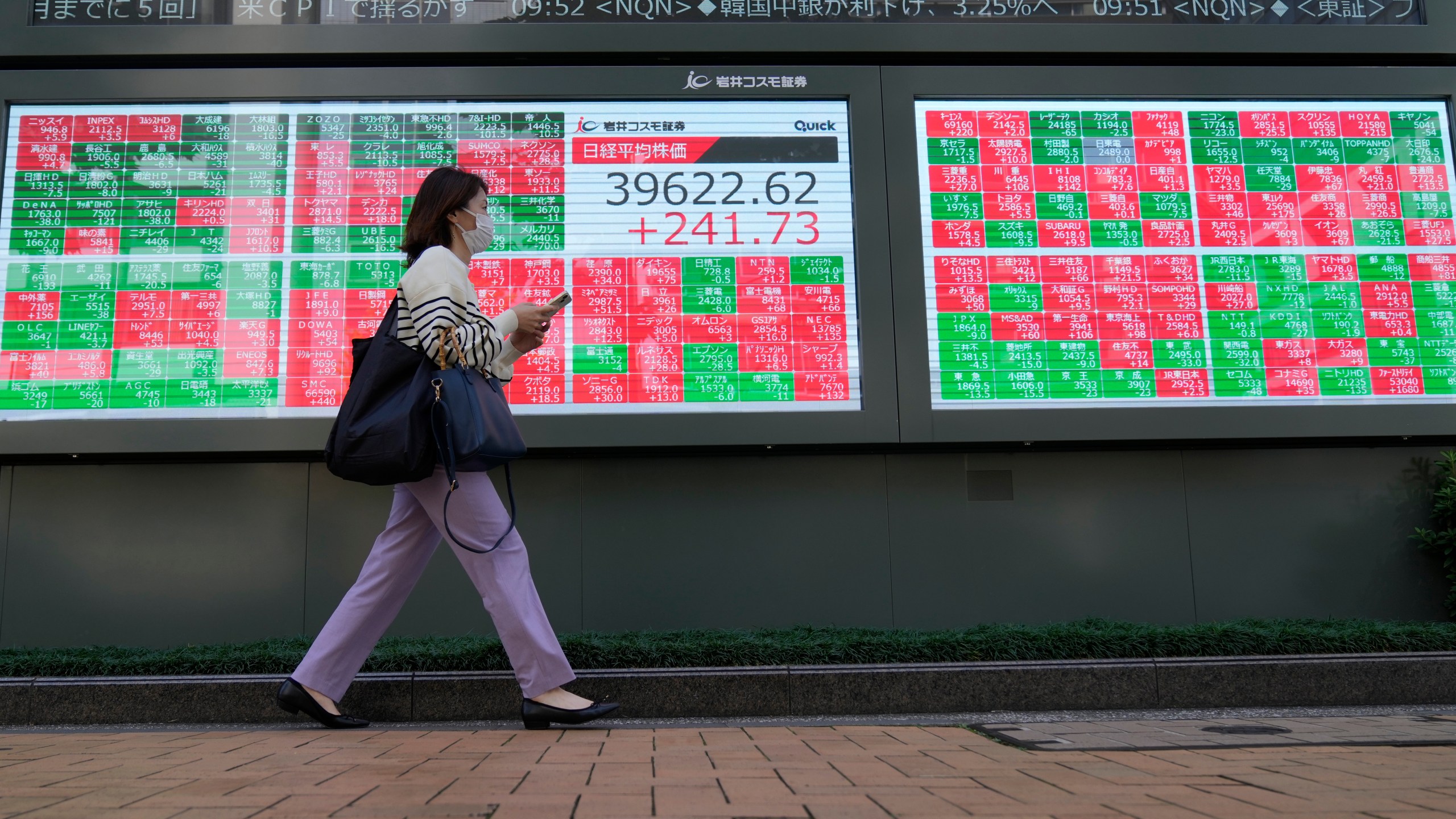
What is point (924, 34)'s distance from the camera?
4.61 metres

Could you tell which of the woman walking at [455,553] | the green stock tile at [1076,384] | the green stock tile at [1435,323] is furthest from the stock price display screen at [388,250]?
the green stock tile at [1435,323]

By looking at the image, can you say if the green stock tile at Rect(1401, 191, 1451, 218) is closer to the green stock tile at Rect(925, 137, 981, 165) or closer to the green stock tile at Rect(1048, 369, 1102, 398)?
the green stock tile at Rect(1048, 369, 1102, 398)

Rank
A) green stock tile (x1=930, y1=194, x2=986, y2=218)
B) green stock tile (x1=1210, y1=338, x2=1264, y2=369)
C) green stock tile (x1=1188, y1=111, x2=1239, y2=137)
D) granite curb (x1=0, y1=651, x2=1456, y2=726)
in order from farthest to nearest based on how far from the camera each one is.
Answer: green stock tile (x1=1188, y1=111, x2=1239, y2=137) < green stock tile (x1=930, y1=194, x2=986, y2=218) < green stock tile (x1=1210, y1=338, x2=1264, y2=369) < granite curb (x1=0, y1=651, x2=1456, y2=726)

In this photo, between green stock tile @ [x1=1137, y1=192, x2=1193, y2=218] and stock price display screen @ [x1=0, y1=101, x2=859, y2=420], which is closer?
stock price display screen @ [x1=0, y1=101, x2=859, y2=420]

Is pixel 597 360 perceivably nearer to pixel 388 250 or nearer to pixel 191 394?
pixel 388 250

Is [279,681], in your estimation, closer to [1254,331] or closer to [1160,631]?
[1160,631]

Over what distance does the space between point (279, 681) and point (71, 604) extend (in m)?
1.70

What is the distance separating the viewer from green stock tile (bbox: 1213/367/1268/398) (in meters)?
4.35

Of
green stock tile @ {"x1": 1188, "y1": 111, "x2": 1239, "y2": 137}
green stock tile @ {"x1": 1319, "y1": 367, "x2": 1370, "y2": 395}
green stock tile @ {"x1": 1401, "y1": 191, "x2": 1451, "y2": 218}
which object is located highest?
green stock tile @ {"x1": 1188, "y1": 111, "x2": 1239, "y2": 137}

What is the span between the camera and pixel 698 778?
6.58ft

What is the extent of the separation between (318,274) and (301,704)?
7.17 ft

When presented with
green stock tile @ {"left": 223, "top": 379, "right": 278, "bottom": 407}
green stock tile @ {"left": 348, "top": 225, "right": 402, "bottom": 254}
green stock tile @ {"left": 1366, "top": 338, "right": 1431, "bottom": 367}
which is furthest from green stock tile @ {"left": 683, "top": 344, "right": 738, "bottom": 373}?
green stock tile @ {"left": 1366, "top": 338, "right": 1431, "bottom": 367}

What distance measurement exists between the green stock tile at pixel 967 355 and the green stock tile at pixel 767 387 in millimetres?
714

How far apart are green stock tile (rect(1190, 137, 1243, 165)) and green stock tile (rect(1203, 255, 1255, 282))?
48cm
